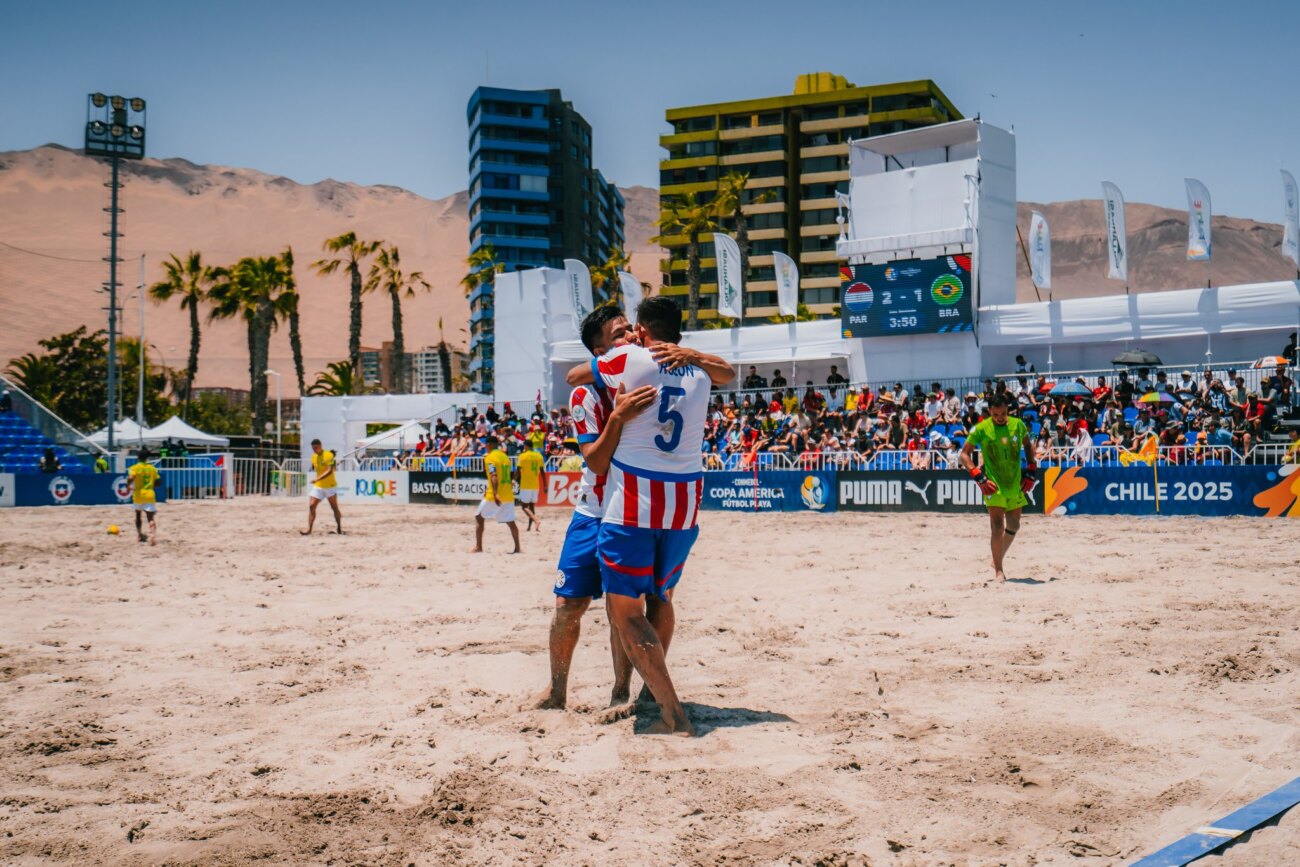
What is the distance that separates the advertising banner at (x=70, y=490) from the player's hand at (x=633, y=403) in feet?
87.0

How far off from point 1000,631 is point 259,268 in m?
52.0

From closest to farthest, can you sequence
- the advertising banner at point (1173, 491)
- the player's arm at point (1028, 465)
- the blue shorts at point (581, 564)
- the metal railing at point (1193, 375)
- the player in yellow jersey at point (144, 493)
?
the blue shorts at point (581, 564) < the player's arm at point (1028, 465) < the player in yellow jersey at point (144, 493) < the advertising banner at point (1173, 491) < the metal railing at point (1193, 375)

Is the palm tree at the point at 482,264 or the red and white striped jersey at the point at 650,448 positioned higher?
the palm tree at the point at 482,264

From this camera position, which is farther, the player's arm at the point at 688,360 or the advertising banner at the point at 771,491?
the advertising banner at the point at 771,491

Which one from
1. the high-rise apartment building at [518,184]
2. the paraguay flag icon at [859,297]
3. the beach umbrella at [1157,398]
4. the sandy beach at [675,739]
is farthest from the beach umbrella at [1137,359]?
the high-rise apartment building at [518,184]

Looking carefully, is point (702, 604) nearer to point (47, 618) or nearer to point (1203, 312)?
point (47, 618)

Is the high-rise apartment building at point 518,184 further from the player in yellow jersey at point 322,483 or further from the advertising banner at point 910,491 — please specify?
the player in yellow jersey at point 322,483

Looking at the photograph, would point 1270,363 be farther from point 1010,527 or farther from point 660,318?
point 660,318

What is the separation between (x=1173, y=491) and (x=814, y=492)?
7422 mm

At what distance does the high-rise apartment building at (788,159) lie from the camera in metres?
79.2

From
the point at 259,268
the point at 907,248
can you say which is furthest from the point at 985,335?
the point at 259,268

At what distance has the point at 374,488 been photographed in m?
31.0

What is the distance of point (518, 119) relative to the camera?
90312mm

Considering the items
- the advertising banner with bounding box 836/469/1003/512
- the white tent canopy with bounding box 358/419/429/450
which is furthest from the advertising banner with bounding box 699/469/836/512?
the white tent canopy with bounding box 358/419/429/450
